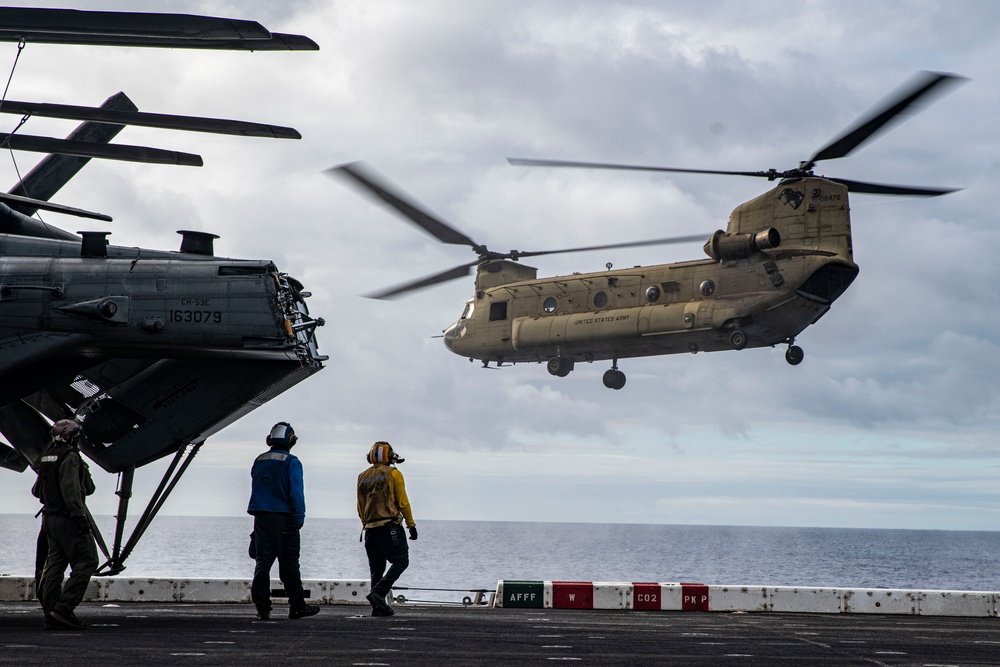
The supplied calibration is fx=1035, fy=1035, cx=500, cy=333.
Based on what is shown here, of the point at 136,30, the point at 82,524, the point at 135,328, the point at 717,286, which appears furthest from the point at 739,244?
the point at 82,524

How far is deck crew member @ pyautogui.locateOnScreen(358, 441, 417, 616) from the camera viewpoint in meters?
11.8

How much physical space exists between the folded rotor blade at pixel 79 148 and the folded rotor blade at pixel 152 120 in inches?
31.4

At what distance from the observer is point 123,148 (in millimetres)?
15008

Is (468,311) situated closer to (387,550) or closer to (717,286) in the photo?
(717,286)

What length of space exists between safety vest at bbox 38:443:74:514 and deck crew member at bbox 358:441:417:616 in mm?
3339

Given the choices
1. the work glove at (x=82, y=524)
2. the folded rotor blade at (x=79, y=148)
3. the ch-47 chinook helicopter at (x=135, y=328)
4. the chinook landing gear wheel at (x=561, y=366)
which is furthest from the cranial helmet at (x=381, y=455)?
the chinook landing gear wheel at (x=561, y=366)

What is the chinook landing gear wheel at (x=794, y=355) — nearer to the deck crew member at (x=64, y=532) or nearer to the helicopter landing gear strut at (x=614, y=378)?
the helicopter landing gear strut at (x=614, y=378)

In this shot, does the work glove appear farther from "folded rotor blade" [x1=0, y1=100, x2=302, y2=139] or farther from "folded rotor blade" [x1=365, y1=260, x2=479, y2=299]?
"folded rotor blade" [x1=365, y1=260, x2=479, y2=299]

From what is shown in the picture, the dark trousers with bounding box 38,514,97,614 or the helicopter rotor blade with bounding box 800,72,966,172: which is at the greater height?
the helicopter rotor blade with bounding box 800,72,966,172

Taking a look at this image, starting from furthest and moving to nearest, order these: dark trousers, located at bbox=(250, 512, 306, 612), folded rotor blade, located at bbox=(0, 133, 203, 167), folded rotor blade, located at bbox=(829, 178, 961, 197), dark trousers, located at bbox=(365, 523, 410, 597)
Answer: folded rotor blade, located at bbox=(829, 178, 961, 197), folded rotor blade, located at bbox=(0, 133, 203, 167), dark trousers, located at bbox=(365, 523, 410, 597), dark trousers, located at bbox=(250, 512, 306, 612)

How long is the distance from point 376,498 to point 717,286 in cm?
2222

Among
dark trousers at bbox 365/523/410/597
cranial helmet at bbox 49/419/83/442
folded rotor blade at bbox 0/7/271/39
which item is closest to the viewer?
cranial helmet at bbox 49/419/83/442

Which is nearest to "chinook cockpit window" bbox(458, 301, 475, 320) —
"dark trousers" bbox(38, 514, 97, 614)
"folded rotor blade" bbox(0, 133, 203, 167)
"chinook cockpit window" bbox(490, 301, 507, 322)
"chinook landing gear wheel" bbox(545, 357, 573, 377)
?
"chinook cockpit window" bbox(490, 301, 507, 322)

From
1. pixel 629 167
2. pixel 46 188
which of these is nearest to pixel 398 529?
pixel 46 188
